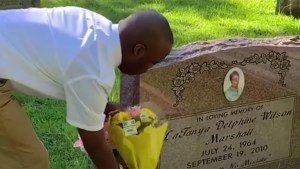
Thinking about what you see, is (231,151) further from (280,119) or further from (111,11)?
(111,11)

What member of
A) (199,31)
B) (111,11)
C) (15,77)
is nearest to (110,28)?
(15,77)

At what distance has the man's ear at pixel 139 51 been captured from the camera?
2.50 m

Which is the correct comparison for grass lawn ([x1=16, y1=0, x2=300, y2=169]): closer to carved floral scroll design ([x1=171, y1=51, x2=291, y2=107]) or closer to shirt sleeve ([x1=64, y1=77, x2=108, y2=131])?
carved floral scroll design ([x1=171, y1=51, x2=291, y2=107])

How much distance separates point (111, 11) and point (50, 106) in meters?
2.63

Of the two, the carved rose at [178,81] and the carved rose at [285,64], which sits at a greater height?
the carved rose at [178,81]

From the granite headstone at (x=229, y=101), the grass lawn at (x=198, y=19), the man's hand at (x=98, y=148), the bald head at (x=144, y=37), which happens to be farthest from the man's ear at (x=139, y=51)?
the grass lawn at (x=198, y=19)

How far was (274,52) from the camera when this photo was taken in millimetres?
3510

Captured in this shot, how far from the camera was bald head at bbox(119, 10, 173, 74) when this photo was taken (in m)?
2.50

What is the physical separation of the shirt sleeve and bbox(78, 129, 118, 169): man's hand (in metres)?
0.04

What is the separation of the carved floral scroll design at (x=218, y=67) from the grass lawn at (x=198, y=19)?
1.29m

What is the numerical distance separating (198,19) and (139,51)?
4.44 meters

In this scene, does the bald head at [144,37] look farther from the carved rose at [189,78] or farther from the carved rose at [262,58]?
the carved rose at [262,58]

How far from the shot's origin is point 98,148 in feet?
8.14

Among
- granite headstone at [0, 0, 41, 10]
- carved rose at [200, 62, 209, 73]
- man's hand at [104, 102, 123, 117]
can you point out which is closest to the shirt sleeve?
man's hand at [104, 102, 123, 117]
